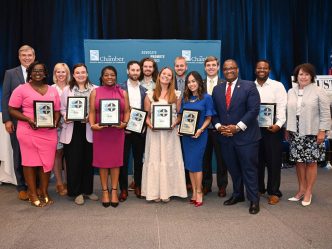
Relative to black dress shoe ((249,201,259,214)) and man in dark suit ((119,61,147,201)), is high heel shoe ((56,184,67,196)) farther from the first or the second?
black dress shoe ((249,201,259,214))

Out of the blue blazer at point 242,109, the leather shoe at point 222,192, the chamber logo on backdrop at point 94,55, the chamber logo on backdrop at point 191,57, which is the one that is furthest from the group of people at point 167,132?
the chamber logo on backdrop at point 191,57

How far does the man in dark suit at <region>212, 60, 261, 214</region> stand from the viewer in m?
3.43

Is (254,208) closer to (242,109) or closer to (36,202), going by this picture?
(242,109)

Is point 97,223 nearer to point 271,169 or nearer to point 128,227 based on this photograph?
point 128,227

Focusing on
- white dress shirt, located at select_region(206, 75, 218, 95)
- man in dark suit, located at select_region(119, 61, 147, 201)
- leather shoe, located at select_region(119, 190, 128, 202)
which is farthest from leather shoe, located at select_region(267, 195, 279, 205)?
leather shoe, located at select_region(119, 190, 128, 202)

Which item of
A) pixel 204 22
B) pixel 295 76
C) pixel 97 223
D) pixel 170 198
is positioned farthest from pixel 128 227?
pixel 204 22

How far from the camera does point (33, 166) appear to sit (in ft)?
12.1

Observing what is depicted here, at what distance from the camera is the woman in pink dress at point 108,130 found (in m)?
3.61

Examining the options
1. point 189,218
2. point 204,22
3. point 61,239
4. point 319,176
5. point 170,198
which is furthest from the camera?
point 204,22

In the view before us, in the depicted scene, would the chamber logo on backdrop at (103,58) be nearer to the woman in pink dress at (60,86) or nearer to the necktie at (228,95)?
the woman in pink dress at (60,86)

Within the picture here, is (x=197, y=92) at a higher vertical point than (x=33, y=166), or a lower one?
higher

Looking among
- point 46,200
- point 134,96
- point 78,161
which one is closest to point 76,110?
point 78,161

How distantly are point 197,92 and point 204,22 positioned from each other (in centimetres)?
345

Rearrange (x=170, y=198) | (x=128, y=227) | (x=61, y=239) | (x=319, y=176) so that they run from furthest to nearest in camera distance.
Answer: (x=319, y=176), (x=170, y=198), (x=128, y=227), (x=61, y=239)
